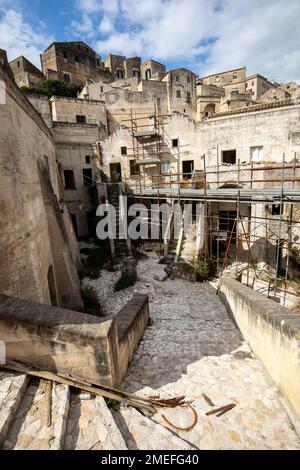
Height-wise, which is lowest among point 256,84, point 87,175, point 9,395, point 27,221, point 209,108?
point 9,395

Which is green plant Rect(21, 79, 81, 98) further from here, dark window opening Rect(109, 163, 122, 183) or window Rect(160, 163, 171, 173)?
window Rect(160, 163, 171, 173)

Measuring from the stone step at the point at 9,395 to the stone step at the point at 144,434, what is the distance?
4.18 feet

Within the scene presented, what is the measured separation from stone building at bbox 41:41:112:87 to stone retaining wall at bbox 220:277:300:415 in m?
33.7

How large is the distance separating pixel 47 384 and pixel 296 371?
352cm

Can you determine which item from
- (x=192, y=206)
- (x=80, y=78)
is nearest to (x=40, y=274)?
(x=192, y=206)

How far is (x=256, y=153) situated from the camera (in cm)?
1446

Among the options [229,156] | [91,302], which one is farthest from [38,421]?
[229,156]

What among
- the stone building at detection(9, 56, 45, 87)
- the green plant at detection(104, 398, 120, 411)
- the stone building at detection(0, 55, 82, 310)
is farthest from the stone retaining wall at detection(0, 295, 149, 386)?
the stone building at detection(9, 56, 45, 87)

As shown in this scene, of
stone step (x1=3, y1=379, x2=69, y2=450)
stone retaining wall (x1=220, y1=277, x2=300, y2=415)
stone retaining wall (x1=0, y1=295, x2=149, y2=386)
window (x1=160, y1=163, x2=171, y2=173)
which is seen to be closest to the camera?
stone step (x1=3, y1=379, x2=69, y2=450)

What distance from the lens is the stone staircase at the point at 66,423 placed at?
258cm

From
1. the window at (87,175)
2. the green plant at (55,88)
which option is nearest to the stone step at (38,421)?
the window at (87,175)

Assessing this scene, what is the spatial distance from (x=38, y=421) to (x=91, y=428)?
625 mm

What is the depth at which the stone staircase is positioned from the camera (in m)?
2.58

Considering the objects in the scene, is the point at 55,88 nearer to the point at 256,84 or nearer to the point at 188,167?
the point at 188,167
